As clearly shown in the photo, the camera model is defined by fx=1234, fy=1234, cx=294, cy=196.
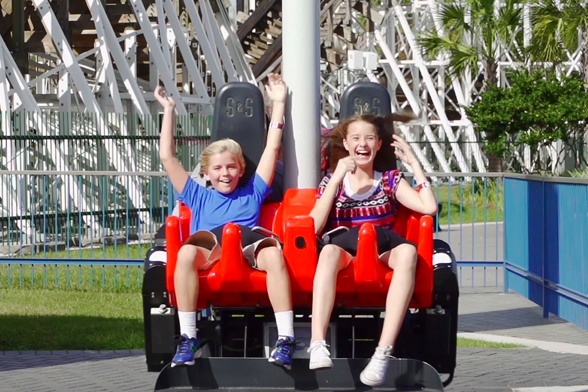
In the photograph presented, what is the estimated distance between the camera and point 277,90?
677 centimetres

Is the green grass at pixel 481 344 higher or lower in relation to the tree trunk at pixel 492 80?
lower

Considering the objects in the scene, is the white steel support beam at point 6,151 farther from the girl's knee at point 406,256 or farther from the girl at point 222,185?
the girl's knee at point 406,256

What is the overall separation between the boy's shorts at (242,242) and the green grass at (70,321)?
Result: 3760mm

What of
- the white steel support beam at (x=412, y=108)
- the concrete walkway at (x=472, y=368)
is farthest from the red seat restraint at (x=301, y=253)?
the white steel support beam at (x=412, y=108)

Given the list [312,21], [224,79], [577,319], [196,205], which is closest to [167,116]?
[196,205]

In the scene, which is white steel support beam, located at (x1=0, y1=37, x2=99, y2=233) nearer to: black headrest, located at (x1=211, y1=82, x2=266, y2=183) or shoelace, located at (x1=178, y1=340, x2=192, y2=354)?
black headrest, located at (x1=211, y1=82, x2=266, y2=183)

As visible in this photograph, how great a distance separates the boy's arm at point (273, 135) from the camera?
6598 mm

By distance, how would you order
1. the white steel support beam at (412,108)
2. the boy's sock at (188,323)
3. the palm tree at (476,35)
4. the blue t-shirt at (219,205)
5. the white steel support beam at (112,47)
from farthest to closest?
1. the white steel support beam at (412,108)
2. the palm tree at (476,35)
3. the white steel support beam at (112,47)
4. the blue t-shirt at (219,205)
5. the boy's sock at (188,323)

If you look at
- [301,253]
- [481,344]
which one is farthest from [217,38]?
[301,253]

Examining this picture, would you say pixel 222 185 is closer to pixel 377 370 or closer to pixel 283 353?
pixel 283 353

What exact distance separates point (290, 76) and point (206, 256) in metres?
1.40

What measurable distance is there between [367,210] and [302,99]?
0.82m

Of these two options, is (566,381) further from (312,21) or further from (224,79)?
(224,79)

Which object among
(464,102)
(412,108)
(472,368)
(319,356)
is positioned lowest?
(472,368)
